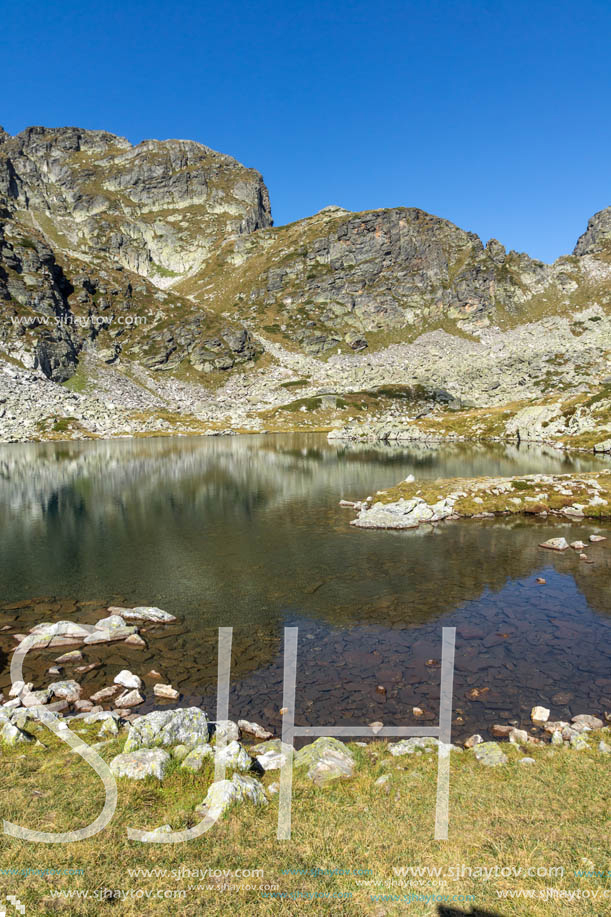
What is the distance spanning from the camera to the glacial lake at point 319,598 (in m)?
17.9

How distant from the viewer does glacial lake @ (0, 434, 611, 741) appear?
17891 millimetres

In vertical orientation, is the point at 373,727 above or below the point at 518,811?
below

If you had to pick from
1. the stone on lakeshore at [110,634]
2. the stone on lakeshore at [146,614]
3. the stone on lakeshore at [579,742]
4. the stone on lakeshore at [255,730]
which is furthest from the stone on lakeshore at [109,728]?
the stone on lakeshore at [579,742]

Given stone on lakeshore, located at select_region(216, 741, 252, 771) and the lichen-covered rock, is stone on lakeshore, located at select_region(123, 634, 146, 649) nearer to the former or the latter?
the lichen-covered rock

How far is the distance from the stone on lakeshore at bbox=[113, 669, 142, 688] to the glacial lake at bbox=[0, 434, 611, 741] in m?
0.56

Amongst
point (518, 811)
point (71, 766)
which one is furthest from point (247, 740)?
point (518, 811)

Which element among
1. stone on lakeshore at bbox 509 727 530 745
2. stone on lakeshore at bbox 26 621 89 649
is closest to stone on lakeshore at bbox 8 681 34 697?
stone on lakeshore at bbox 26 621 89 649

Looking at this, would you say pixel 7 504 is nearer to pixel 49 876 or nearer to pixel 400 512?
pixel 400 512

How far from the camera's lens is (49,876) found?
26.2 feet

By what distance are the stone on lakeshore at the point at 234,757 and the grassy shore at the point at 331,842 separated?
1.77 ft

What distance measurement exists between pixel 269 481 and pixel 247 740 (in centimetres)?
5653

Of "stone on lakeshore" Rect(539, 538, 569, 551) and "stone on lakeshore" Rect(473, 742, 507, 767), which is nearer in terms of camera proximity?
"stone on lakeshore" Rect(473, 742, 507, 767)

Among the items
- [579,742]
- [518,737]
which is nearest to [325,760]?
[518,737]

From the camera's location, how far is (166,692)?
17688mm
